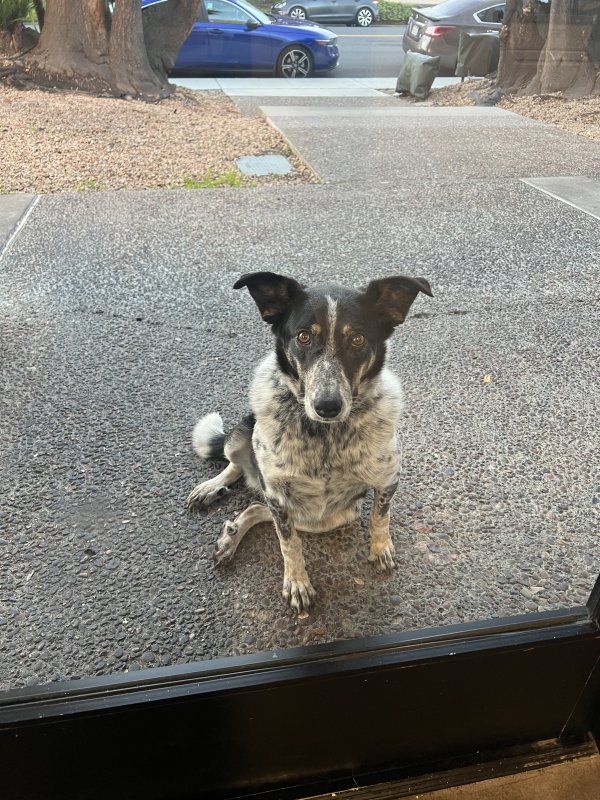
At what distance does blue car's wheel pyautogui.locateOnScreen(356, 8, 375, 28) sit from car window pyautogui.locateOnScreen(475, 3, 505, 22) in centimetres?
48

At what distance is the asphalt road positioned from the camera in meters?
1.99

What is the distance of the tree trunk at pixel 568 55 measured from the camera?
3529 millimetres

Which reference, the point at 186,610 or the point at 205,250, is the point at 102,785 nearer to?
the point at 186,610

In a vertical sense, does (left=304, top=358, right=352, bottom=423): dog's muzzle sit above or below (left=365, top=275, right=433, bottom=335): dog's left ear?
below

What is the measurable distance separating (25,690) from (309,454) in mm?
916

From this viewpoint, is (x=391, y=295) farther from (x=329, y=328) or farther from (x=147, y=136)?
(x=147, y=136)

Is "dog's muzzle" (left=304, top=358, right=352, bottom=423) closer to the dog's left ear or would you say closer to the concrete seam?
the dog's left ear

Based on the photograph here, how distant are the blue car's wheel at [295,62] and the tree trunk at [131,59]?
7.50ft

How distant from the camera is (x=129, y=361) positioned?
2.97 m

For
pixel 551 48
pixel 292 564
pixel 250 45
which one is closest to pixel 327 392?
pixel 292 564

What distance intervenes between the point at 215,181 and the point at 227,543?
382 centimetres

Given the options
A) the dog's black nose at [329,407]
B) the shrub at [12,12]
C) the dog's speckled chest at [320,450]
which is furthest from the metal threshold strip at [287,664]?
the shrub at [12,12]

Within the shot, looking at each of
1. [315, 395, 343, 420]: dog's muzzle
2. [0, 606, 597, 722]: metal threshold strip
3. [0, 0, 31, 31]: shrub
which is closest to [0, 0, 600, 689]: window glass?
[315, 395, 343, 420]: dog's muzzle

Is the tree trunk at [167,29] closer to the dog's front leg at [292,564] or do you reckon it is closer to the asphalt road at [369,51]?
the asphalt road at [369,51]
